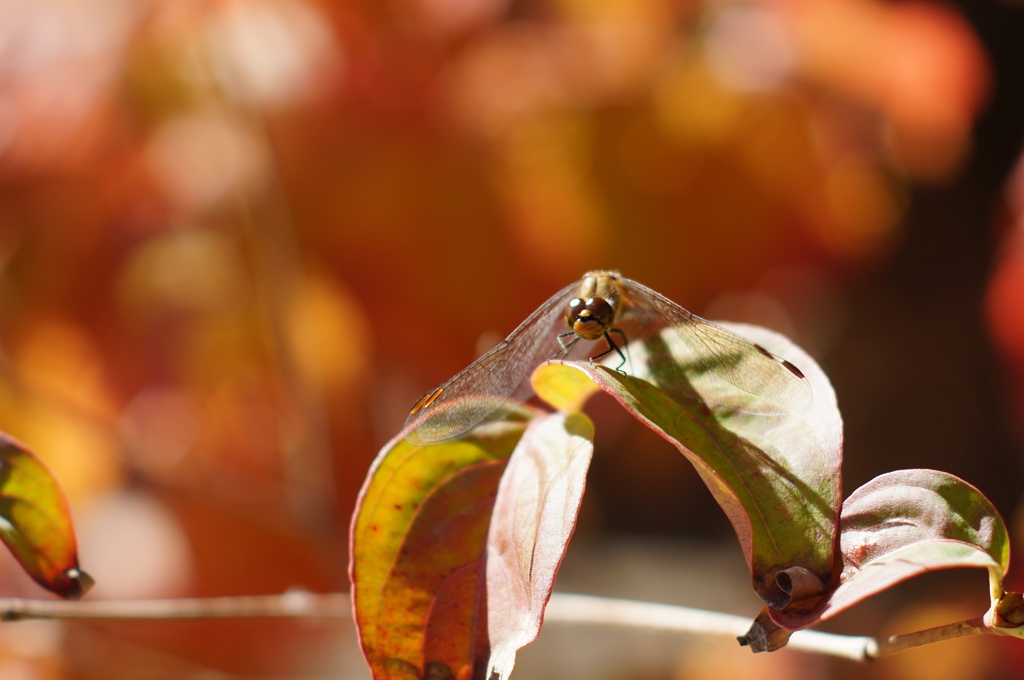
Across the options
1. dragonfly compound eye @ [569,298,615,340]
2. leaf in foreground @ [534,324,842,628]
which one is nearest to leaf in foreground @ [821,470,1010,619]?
leaf in foreground @ [534,324,842,628]

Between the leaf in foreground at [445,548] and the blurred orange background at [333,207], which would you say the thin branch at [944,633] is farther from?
the blurred orange background at [333,207]

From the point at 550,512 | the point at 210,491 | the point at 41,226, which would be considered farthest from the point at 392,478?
the point at 41,226

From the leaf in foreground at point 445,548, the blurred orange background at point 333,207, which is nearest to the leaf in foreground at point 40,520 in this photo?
the leaf in foreground at point 445,548

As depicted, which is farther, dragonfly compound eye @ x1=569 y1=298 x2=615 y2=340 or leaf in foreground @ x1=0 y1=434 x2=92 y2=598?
dragonfly compound eye @ x1=569 y1=298 x2=615 y2=340

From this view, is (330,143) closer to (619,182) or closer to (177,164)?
(177,164)

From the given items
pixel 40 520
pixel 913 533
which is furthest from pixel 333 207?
pixel 913 533

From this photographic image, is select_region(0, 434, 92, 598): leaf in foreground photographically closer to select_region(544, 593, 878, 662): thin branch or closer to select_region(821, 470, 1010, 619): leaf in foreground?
select_region(544, 593, 878, 662): thin branch
